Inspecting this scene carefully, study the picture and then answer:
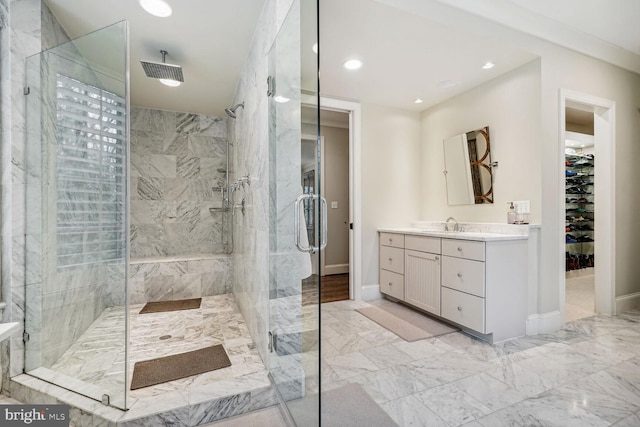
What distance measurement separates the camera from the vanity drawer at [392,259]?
3.13m

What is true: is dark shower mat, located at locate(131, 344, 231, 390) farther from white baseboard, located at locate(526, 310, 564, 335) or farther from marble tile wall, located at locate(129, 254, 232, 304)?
white baseboard, located at locate(526, 310, 564, 335)

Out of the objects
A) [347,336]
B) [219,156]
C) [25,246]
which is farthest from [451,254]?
[219,156]

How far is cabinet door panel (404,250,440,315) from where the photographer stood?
2672 millimetres

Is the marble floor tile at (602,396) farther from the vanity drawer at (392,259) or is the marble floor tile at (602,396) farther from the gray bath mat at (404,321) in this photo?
the vanity drawer at (392,259)

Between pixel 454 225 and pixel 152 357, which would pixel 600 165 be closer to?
pixel 454 225

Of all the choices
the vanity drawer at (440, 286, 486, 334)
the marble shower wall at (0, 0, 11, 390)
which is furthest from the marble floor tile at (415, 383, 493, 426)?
the marble shower wall at (0, 0, 11, 390)

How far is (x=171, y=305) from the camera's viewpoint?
3115 mm

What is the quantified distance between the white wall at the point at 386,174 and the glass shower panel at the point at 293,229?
6.40 ft

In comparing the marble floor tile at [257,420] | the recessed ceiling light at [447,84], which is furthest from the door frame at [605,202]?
the marble floor tile at [257,420]

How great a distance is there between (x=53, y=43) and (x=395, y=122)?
323 cm

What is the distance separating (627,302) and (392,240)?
2465 millimetres

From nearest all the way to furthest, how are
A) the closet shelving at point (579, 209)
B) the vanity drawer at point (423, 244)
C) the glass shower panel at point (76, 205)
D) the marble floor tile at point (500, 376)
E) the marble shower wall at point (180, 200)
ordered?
the marble floor tile at point (500, 376) < the glass shower panel at point (76, 205) < the vanity drawer at point (423, 244) < the marble shower wall at point (180, 200) < the closet shelving at point (579, 209)

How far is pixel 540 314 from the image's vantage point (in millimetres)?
2477

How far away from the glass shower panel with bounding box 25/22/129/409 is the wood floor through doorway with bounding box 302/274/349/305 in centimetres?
102
